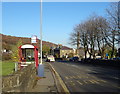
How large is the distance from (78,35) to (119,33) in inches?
1052

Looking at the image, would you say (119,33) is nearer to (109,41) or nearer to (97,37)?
(109,41)

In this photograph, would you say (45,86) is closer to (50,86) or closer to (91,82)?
(50,86)

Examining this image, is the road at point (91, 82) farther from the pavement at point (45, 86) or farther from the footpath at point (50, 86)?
the pavement at point (45, 86)

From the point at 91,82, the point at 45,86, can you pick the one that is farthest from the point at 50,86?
the point at 91,82

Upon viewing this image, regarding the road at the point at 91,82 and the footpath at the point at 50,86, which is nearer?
the footpath at the point at 50,86

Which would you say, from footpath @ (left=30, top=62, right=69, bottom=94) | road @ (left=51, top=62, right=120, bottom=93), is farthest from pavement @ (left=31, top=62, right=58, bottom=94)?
road @ (left=51, top=62, right=120, bottom=93)

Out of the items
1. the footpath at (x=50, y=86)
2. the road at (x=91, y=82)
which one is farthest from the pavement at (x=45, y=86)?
the road at (x=91, y=82)

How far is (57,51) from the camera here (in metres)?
153

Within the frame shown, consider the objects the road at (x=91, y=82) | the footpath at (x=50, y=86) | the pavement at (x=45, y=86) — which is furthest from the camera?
the road at (x=91, y=82)

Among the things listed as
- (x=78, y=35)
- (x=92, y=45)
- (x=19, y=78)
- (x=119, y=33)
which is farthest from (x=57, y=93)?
(x=78, y=35)

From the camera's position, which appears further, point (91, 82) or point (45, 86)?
point (91, 82)

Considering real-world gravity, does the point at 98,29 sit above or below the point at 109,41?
above

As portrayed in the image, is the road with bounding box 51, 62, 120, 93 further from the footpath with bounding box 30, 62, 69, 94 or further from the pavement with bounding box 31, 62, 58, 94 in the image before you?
the pavement with bounding box 31, 62, 58, 94

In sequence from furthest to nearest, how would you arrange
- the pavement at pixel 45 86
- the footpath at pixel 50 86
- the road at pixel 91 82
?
the road at pixel 91 82 → the pavement at pixel 45 86 → the footpath at pixel 50 86
